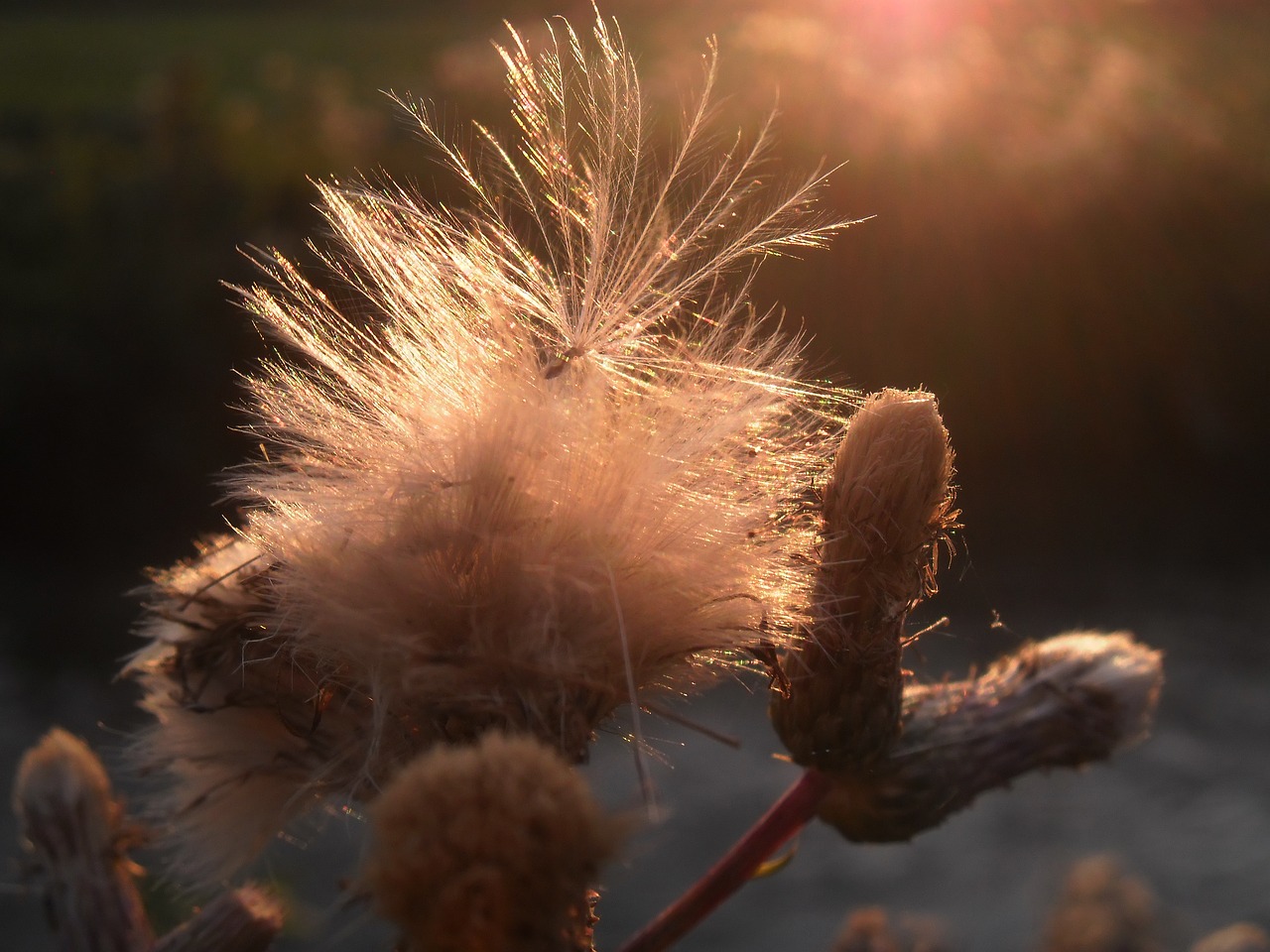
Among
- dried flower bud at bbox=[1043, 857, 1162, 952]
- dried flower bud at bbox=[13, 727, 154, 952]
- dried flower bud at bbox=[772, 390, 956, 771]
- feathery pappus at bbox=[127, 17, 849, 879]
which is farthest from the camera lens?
dried flower bud at bbox=[1043, 857, 1162, 952]

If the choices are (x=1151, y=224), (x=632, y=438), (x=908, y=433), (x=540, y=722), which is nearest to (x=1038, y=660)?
(x=908, y=433)

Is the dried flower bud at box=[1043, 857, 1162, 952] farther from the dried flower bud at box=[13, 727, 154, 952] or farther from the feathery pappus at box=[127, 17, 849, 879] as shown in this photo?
the dried flower bud at box=[13, 727, 154, 952]

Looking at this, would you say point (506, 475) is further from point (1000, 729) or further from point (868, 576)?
point (1000, 729)

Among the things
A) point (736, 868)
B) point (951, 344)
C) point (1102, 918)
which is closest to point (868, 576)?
point (736, 868)

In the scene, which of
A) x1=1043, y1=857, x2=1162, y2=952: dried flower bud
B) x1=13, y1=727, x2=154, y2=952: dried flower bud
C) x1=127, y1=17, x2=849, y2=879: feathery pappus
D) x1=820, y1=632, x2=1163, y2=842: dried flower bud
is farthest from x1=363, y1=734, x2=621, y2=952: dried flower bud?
x1=1043, y1=857, x2=1162, y2=952: dried flower bud

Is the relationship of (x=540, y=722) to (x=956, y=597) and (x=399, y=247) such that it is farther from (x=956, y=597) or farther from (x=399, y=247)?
(x=956, y=597)

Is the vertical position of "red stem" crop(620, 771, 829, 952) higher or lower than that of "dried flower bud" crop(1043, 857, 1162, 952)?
lower
